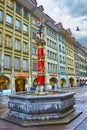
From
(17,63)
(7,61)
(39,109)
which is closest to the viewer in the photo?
(39,109)

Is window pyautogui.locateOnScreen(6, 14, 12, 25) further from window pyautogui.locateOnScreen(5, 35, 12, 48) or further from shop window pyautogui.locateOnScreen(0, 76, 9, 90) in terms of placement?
shop window pyautogui.locateOnScreen(0, 76, 9, 90)

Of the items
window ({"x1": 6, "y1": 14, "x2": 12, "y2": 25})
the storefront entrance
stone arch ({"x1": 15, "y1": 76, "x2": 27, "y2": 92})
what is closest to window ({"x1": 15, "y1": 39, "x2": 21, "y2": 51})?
window ({"x1": 6, "y1": 14, "x2": 12, "y2": 25})

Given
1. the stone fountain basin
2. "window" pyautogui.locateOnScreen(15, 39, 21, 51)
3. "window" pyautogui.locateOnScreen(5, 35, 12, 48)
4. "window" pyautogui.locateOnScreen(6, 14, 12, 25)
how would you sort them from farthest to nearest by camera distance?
1. "window" pyautogui.locateOnScreen(15, 39, 21, 51)
2. "window" pyautogui.locateOnScreen(6, 14, 12, 25)
3. "window" pyautogui.locateOnScreen(5, 35, 12, 48)
4. the stone fountain basin

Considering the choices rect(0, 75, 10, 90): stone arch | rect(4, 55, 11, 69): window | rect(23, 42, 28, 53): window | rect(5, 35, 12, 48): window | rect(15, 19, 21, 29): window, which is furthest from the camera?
rect(23, 42, 28, 53): window

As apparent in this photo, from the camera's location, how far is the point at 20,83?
3578 cm

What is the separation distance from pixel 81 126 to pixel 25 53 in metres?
28.1

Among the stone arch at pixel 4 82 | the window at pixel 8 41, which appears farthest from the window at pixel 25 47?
the stone arch at pixel 4 82

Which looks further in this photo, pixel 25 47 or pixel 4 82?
pixel 25 47

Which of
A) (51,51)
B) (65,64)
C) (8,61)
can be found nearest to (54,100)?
(8,61)

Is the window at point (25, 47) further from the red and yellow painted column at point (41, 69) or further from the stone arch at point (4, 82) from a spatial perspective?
the red and yellow painted column at point (41, 69)

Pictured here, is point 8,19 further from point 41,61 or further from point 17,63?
point 41,61

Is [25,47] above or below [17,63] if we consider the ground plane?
above

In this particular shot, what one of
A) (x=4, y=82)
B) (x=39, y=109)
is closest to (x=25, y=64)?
(x=4, y=82)

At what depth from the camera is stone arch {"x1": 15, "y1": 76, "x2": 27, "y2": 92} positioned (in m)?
34.8
